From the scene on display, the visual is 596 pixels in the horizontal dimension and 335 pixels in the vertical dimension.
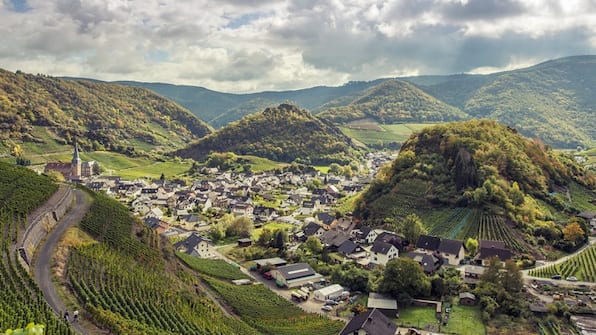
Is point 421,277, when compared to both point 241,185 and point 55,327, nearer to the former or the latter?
point 55,327

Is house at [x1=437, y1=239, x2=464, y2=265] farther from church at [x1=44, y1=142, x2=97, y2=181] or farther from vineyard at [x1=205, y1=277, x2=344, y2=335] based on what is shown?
church at [x1=44, y1=142, x2=97, y2=181]

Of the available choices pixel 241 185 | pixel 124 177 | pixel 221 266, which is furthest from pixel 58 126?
pixel 221 266

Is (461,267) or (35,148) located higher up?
(35,148)

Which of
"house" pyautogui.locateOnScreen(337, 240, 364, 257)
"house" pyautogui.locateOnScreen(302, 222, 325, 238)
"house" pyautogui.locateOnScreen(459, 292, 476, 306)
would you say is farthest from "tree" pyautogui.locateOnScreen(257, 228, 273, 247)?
"house" pyautogui.locateOnScreen(459, 292, 476, 306)

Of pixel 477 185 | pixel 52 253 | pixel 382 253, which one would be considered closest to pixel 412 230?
pixel 382 253

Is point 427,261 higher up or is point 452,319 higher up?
point 427,261

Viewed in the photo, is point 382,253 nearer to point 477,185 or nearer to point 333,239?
point 333,239

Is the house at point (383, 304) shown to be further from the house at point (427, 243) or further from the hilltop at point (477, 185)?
the hilltop at point (477, 185)

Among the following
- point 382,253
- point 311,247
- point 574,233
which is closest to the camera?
point 382,253
